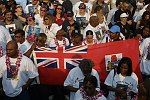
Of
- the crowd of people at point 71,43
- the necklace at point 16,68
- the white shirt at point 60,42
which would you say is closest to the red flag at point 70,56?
the crowd of people at point 71,43

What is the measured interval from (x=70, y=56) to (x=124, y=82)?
1.50 metres

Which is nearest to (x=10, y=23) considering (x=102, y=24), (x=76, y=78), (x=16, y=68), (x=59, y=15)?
(x=59, y=15)

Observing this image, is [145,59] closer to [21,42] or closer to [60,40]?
[60,40]

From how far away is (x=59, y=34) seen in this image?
9.36 metres

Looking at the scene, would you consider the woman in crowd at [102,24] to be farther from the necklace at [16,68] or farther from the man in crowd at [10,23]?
the necklace at [16,68]

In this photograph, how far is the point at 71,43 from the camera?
369 inches

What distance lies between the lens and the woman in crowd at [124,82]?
7242 mm

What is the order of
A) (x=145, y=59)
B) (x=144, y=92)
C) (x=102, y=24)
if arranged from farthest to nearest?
(x=102, y=24), (x=145, y=59), (x=144, y=92)

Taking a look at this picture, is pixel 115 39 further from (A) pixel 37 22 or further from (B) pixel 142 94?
(B) pixel 142 94

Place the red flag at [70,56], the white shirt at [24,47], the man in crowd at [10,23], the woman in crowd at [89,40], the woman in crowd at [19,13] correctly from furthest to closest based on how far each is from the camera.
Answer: the woman in crowd at [19,13]
the man in crowd at [10,23]
the woman in crowd at [89,40]
the white shirt at [24,47]
the red flag at [70,56]

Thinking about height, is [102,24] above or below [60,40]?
above

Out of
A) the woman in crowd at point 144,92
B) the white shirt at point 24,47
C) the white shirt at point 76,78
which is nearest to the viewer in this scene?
the woman in crowd at point 144,92

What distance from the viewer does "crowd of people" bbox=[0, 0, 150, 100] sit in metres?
7.25

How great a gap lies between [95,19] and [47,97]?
2.55 m
